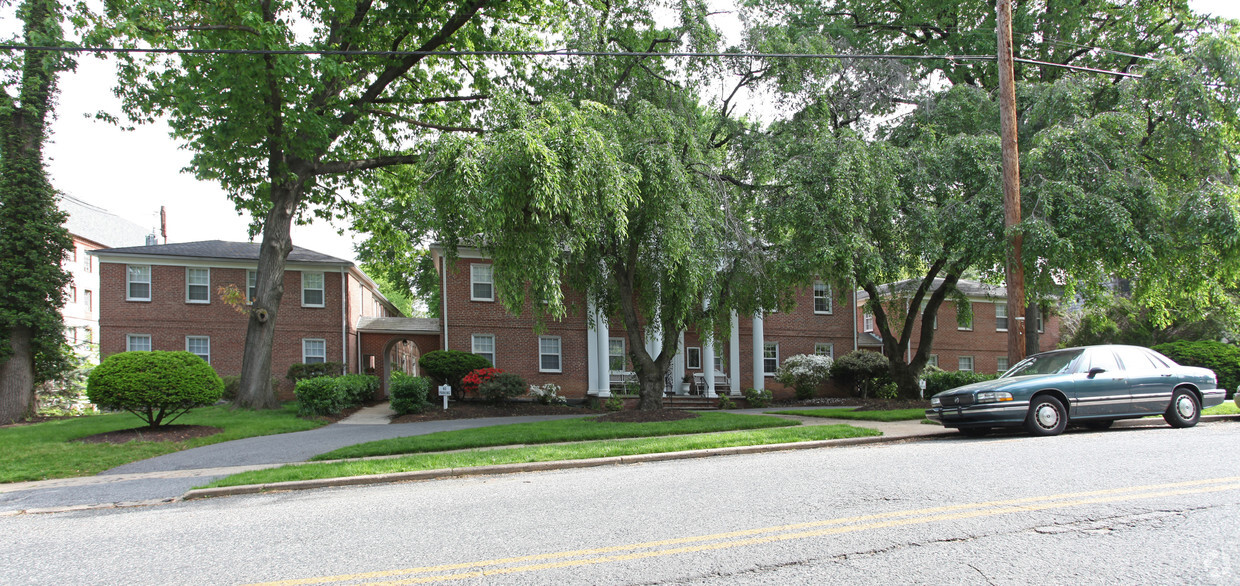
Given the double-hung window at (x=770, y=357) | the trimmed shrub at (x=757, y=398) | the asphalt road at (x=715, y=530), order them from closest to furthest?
the asphalt road at (x=715, y=530), the trimmed shrub at (x=757, y=398), the double-hung window at (x=770, y=357)

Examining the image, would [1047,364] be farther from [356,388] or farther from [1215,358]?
[356,388]

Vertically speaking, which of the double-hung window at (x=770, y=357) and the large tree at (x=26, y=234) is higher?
the large tree at (x=26, y=234)

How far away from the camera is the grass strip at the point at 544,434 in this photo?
1246 centimetres

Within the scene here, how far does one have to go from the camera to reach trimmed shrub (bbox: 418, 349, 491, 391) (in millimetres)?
23047

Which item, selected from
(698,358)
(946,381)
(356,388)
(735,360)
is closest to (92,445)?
(356,388)

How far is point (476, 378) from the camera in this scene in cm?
2250

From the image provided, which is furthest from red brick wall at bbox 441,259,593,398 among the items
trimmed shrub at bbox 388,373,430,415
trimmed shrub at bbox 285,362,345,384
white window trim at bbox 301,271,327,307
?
white window trim at bbox 301,271,327,307

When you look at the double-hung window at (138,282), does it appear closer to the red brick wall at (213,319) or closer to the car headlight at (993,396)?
the red brick wall at (213,319)

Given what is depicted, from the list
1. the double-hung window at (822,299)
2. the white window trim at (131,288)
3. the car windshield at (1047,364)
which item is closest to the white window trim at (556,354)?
the double-hung window at (822,299)

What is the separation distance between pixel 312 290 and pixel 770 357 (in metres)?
18.3

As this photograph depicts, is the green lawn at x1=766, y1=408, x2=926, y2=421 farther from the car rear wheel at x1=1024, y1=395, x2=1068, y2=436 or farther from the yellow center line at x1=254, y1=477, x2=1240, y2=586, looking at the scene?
the yellow center line at x1=254, y1=477, x2=1240, y2=586

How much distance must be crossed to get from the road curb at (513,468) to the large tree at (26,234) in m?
15.6

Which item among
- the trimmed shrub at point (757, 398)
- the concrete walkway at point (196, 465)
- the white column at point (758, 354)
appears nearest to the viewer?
the concrete walkway at point (196, 465)

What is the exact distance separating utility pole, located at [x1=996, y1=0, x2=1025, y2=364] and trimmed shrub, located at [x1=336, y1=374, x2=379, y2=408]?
17.2m
